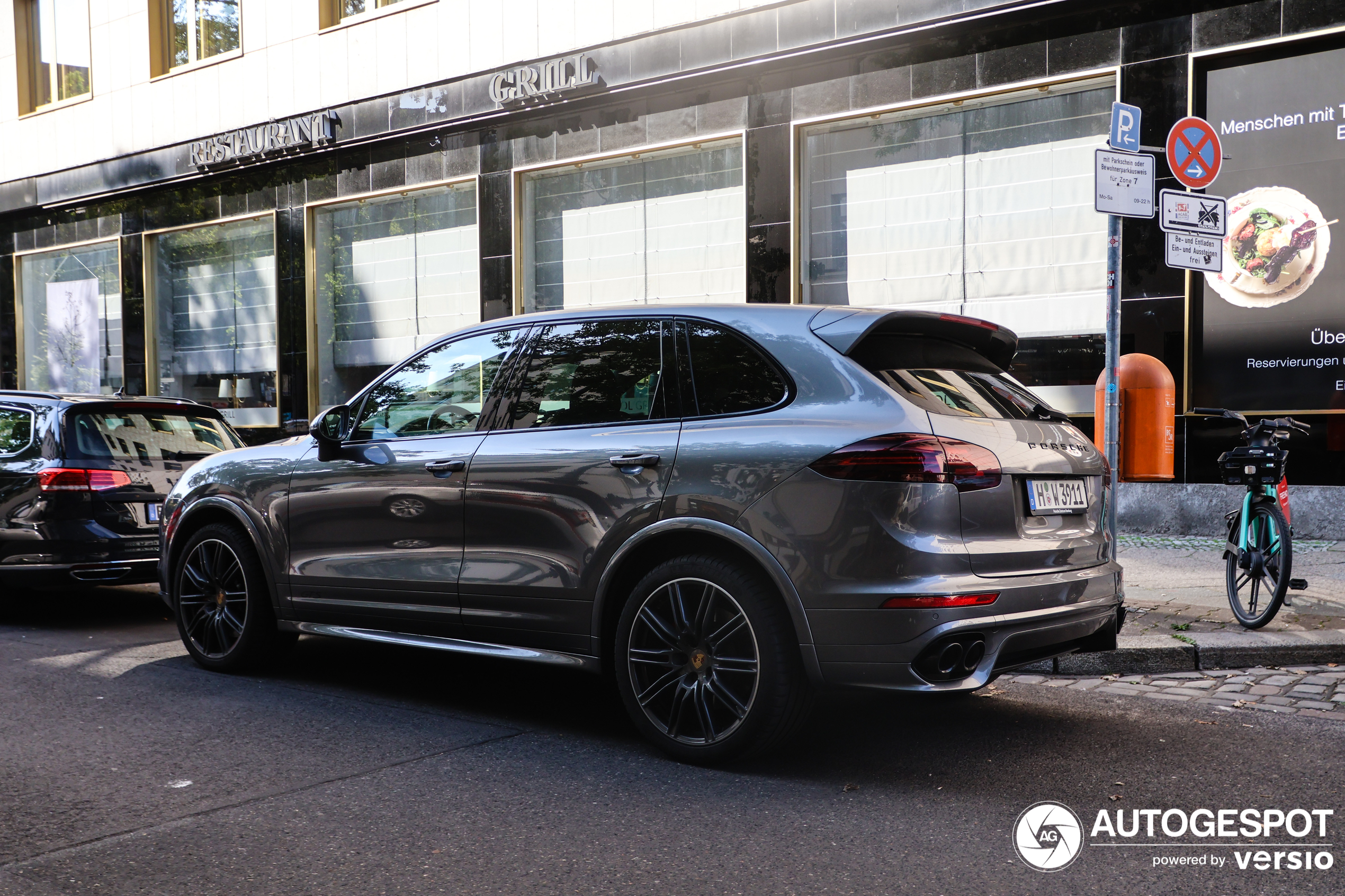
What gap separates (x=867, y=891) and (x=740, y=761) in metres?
1.14

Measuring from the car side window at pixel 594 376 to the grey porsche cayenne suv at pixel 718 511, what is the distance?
1cm

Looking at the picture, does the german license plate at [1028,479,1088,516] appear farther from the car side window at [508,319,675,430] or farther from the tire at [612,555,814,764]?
the car side window at [508,319,675,430]

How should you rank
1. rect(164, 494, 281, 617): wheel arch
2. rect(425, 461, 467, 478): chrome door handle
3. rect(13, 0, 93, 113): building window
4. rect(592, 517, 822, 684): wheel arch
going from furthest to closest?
rect(13, 0, 93, 113): building window < rect(164, 494, 281, 617): wheel arch < rect(425, 461, 467, 478): chrome door handle < rect(592, 517, 822, 684): wheel arch

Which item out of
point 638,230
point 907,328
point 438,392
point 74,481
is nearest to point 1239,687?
point 907,328

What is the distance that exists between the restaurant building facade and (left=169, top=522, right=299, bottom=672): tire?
1.29 meters

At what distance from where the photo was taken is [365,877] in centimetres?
316

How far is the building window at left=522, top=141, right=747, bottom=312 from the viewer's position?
534 inches

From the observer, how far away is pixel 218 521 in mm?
6008

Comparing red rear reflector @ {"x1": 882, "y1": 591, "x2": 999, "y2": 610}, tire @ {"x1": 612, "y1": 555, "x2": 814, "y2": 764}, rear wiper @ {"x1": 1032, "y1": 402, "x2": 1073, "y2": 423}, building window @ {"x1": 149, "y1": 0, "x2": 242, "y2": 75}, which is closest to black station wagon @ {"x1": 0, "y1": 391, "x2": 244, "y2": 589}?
tire @ {"x1": 612, "y1": 555, "x2": 814, "y2": 764}

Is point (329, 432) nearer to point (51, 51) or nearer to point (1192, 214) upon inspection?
point (1192, 214)

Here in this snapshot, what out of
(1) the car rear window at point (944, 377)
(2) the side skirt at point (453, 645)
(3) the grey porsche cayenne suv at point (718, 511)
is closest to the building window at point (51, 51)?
(2) the side skirt at point (453, 645)

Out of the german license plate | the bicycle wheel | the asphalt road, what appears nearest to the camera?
the asphalt road

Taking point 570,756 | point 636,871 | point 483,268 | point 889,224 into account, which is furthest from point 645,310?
point 483,268

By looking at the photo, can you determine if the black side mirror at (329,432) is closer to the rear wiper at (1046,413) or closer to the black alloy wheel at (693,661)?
the black alloy wheel at (693,661)
